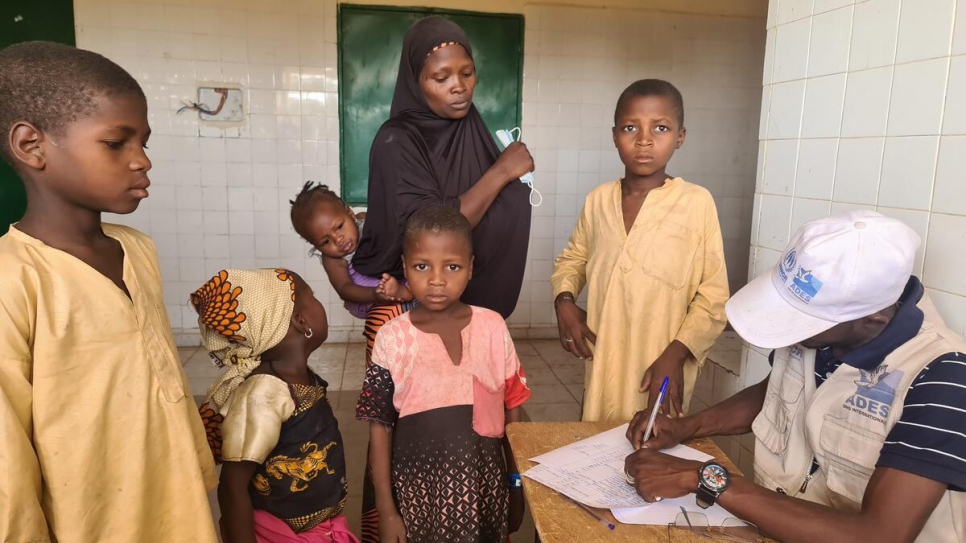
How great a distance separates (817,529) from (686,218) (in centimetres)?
98

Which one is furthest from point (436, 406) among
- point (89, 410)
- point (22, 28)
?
point (22, 28)

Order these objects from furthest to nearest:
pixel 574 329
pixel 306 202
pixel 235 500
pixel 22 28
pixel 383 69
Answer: pixel 383 69, pixel 22 28, pixel 306 202, pixel 574 329, pixel 235 500

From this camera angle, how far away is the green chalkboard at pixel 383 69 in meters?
4.50

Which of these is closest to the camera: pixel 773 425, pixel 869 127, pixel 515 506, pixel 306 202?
pixel 773 425

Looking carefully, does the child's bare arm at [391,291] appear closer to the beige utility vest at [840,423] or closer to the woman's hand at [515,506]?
the woman's hand at [515,506]

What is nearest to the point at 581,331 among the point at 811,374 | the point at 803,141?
the point at 811,374

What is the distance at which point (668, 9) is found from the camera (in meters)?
4.86

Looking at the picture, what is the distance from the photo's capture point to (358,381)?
4.14 metres

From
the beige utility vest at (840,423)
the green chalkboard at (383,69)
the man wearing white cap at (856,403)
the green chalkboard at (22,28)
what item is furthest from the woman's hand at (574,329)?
the green chalkboard at (22,28)

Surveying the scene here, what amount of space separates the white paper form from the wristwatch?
105 millimetres

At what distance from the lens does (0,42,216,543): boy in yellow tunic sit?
103 cm

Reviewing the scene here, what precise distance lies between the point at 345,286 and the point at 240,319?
499 mm

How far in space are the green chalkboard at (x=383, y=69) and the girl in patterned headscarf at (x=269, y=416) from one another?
10.3 feet

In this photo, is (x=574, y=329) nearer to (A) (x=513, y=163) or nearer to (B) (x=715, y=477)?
(A) (x=513, y=163)
